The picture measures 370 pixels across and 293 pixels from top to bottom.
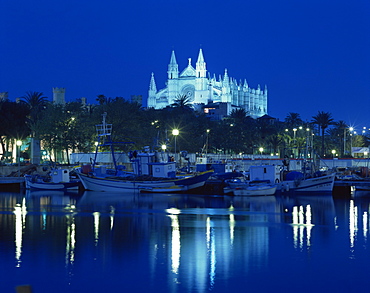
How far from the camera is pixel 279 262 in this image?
75.3 ft

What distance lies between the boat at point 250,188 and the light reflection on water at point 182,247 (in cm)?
951

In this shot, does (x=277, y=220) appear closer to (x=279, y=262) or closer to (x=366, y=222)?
(x=366, y=222)

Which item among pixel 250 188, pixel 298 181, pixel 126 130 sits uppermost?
pixel 126 130

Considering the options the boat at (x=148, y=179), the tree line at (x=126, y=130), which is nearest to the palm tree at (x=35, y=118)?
the tree line at (x=126, y=130)

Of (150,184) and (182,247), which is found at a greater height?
(150,184)

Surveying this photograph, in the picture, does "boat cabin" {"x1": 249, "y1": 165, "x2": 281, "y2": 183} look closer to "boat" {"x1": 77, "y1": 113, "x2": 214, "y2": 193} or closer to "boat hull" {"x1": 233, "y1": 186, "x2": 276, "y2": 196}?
"boat" {"x1": 77, "y1": 113, "x2": 214, "y2": 193}

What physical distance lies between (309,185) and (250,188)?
6.72 metres

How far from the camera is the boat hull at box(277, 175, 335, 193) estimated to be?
56500mm

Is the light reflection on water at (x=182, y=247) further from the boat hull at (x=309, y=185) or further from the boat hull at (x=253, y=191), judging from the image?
the boat hull at (x=309, y=185)

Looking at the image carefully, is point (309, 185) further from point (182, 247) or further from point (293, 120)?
point (293, 120)

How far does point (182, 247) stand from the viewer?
25469 mm

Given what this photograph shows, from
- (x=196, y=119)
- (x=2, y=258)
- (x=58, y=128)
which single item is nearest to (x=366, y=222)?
(x=2, y=258)

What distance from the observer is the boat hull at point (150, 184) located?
56562 mm

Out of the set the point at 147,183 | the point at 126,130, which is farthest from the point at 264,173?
the point at 126,130
